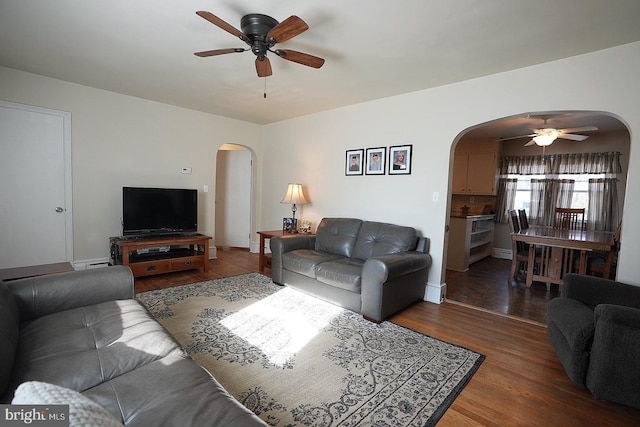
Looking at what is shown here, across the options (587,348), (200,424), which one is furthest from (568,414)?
(200,424)

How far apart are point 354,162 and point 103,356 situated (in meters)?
3.56

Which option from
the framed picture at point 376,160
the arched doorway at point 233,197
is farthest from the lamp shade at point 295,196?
the arched doorway at point 233,197

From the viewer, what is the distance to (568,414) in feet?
5.59

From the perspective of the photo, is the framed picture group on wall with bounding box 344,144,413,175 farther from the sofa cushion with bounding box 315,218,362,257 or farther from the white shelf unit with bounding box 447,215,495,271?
the white shelf unit with bounding box 447,215,495,271

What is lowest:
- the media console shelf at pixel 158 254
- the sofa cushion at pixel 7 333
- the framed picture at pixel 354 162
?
the media console shelf at pixel 158 254

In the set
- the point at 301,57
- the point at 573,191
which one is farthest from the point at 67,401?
the point at 573,191

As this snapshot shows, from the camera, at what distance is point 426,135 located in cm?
353

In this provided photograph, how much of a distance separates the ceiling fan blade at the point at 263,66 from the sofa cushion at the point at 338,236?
2.14 metres

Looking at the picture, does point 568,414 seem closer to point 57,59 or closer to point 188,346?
point 188,346

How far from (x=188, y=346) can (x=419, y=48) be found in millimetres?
3135

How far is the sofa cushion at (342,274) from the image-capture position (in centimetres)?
295

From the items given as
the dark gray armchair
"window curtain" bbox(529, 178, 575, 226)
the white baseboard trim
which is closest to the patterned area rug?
the dark gray armchair

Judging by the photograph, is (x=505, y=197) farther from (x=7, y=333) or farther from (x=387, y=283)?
(x=7, y=333)

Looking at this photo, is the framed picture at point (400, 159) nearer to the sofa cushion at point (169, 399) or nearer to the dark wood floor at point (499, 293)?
the dark wood floor at point (499, 293)
